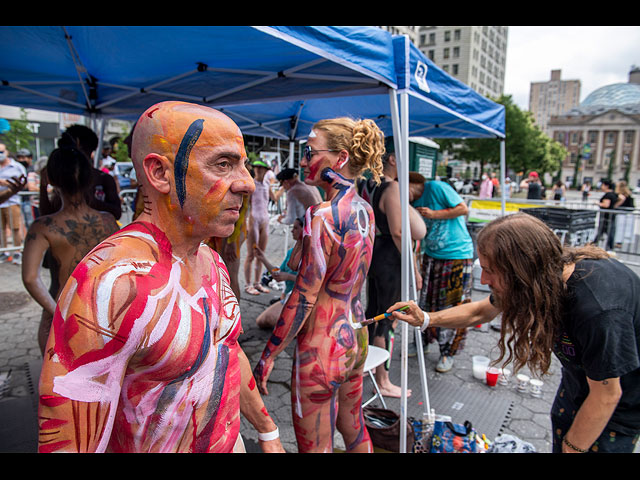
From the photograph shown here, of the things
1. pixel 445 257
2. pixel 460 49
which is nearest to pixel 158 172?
pixel 445 257

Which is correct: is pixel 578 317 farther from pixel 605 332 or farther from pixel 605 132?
pixel 605 132

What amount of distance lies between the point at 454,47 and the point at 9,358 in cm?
8455

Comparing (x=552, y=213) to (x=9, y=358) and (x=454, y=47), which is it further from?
(x=454, y=47)

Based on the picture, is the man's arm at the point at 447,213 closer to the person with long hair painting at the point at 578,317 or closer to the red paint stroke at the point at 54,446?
the person with long hair painting at the point at 578,317

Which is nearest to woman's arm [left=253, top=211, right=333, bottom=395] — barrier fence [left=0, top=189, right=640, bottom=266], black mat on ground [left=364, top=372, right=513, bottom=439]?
black mat on ground [left=364, top=372, right=513, bottom=439]

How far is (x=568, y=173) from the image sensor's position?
298 feet

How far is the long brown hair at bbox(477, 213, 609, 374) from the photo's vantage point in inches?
59.3

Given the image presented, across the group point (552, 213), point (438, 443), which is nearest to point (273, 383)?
point (438, 443)

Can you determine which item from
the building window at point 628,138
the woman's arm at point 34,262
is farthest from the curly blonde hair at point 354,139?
the building window at point 628,138

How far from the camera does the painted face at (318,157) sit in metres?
1.98

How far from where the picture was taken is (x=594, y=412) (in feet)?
4.80

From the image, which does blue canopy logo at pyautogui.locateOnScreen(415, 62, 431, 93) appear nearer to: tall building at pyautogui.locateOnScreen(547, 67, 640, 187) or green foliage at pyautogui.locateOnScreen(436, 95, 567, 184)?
green foliage at pyautogui.locateOnScreen(436, 95, 567, 184)

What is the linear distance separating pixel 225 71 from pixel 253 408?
288cm

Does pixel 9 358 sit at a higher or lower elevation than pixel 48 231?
lower
